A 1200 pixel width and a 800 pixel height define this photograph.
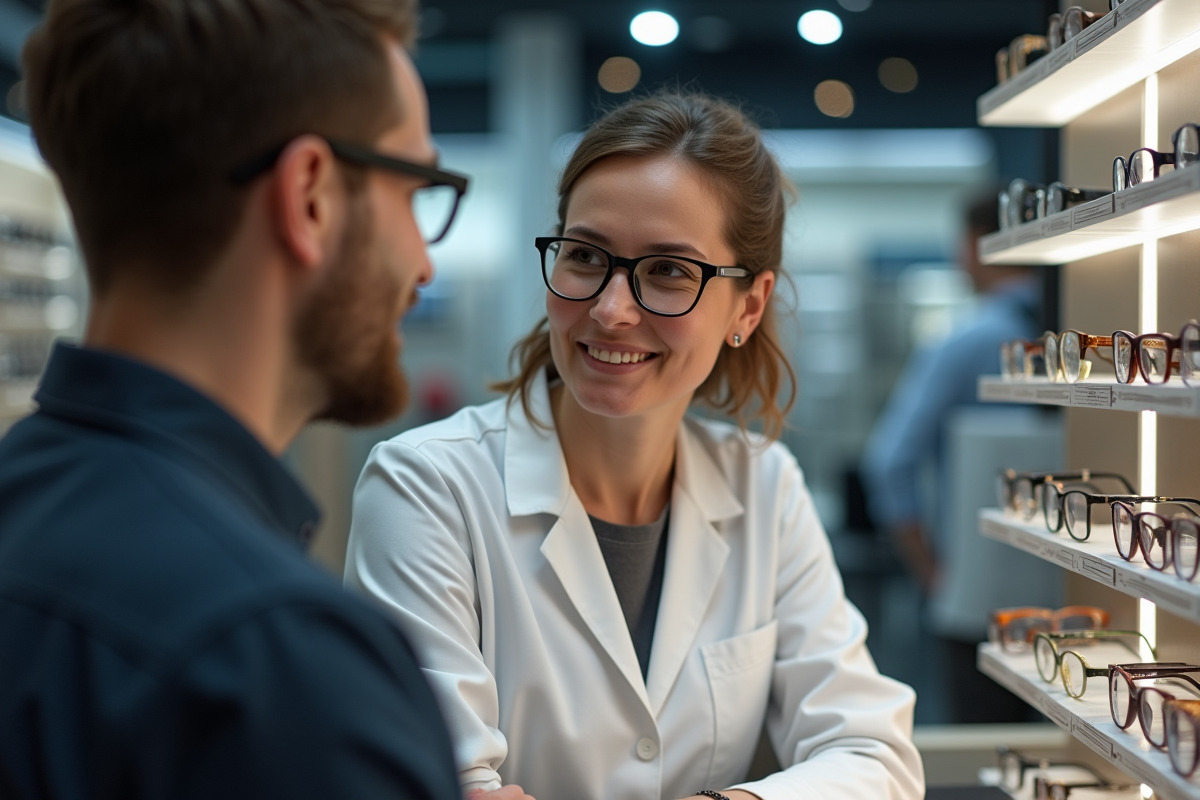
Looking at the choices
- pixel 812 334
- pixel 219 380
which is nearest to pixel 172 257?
pixel 219 380

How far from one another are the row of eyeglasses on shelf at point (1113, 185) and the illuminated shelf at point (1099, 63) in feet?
0.40

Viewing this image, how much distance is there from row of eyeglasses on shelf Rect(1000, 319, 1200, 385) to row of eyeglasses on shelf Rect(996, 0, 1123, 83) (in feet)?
1.32

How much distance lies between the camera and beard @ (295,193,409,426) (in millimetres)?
1003

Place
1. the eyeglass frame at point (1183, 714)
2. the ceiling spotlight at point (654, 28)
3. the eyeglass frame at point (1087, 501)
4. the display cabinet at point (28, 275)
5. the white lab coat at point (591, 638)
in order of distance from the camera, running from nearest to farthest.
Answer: the eyeglass frame at point (1183, 714), the eyeglass frame at point (1087, 501), the white lab coat at point (591, 638), the display cabinet at point (28, 275), the ceiling spotlight at point (654, 28)

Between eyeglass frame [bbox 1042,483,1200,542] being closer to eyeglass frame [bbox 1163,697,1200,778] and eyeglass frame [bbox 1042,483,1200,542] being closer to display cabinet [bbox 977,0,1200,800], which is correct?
display cabinet [bbox 977,0,1200,800]

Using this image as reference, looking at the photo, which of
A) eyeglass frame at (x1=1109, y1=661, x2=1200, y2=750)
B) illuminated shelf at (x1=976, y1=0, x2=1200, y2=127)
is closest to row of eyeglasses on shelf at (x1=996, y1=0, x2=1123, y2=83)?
illuminated shelf at (x1=976, y1=0, x2=1200, y2=127)

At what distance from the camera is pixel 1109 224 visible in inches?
56.6

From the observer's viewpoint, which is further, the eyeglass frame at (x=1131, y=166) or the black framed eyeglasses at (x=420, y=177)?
the eyeglass frame at (x=1131, y=166)

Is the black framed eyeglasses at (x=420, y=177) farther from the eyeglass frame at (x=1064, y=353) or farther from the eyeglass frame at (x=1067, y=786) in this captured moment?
the eyeglass frame at (x=1067, y=786)

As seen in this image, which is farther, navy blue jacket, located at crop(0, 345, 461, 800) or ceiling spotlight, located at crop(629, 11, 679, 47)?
ceiling spotlight, located at crop(629, 11, 679, 47)

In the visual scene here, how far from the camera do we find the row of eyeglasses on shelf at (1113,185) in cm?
118

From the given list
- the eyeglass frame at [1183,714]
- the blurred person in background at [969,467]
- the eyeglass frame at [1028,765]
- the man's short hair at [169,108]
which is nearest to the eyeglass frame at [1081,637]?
the eyeglass frame at [1028,765]

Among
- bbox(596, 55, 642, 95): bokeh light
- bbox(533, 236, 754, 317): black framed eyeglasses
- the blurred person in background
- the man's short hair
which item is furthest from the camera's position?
bbox(596, 55, 642, 95): bokeh light

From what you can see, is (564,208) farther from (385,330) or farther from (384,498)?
(385,330)
